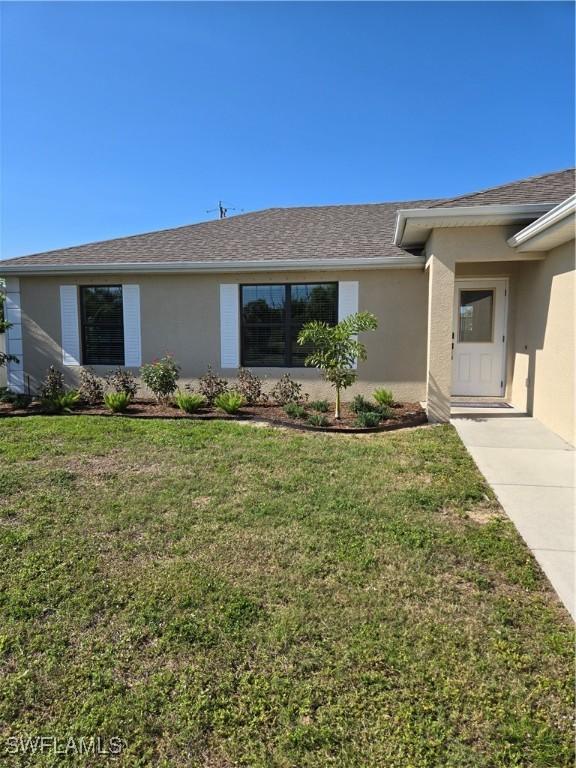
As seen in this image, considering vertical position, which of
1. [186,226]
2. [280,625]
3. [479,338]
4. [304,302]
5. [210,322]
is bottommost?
[280,625]

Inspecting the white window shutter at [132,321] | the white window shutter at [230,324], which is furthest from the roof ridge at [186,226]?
the white window shutter at [230,324]

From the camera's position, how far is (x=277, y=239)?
10172mm

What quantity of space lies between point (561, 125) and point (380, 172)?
680cm

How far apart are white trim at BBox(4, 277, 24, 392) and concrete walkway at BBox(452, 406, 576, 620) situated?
944 centimetres

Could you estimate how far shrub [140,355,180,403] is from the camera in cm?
A: 868

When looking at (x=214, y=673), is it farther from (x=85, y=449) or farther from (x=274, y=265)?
(x=274, y=265)

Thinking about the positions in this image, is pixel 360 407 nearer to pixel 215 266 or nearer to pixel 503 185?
pixel 215 266

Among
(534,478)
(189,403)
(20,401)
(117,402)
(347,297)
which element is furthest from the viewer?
(347,297)

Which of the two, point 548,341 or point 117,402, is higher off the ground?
point 548,341

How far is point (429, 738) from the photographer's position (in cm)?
180

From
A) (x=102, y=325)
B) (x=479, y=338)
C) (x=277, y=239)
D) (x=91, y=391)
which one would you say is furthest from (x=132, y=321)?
(x=479, y=338)

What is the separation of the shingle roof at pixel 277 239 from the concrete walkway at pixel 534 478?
371 centimetres

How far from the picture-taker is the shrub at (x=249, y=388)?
29.5 ft

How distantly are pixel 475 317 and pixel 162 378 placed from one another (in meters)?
6.52
